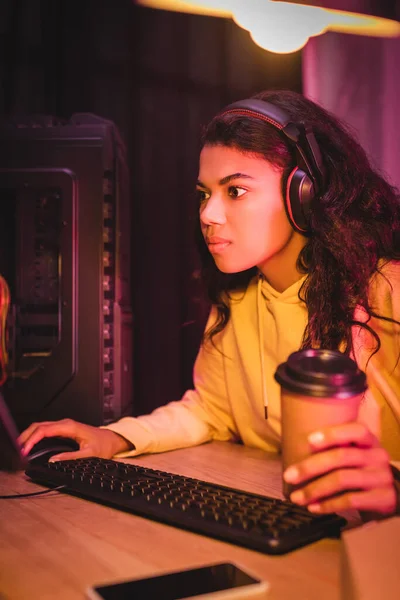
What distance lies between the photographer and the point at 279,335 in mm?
1188

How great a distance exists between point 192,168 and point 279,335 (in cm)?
93

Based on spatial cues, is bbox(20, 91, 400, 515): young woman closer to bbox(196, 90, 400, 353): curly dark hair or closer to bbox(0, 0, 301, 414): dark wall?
bbox(196, 90, 400, 353): curly dark hair

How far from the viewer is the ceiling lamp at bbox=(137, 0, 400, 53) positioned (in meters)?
1.07

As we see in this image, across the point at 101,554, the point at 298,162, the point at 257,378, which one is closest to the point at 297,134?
the point at 298,162

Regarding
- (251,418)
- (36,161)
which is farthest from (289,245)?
(36,161)

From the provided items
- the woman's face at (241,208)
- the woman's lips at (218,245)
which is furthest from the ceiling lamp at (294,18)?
the woman's lips at (218,245)

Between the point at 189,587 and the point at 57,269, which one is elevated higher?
the point at 57,269

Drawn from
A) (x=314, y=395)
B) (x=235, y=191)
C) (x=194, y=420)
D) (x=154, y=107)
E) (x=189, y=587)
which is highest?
(x=154, y=107)

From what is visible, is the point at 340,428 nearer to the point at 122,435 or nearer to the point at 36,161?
the point at 122,435

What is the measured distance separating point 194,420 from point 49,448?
35 cm

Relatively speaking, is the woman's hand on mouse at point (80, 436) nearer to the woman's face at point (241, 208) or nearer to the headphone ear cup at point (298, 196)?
the woman's face at point (241, 208)

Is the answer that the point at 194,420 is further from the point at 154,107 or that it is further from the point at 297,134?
the point at 154,107

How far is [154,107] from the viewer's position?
1.93 metres

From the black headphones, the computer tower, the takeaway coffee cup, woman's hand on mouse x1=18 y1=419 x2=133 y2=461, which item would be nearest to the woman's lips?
the black headphones
